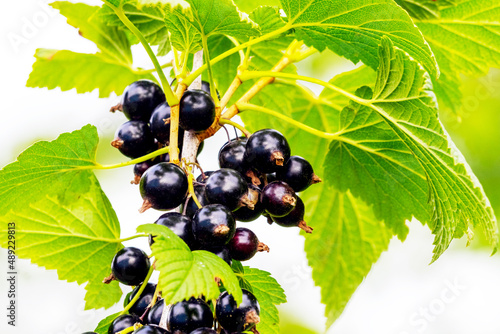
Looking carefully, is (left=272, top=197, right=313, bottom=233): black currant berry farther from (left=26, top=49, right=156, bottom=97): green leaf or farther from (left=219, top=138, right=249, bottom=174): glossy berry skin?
(left=26, top=49, right=156, bottom=97): green leaf

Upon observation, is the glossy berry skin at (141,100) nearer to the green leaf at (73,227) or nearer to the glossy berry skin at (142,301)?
the green leaf at (73,227)

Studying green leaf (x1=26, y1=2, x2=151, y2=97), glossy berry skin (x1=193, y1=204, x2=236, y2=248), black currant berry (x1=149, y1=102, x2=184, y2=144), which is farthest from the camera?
green leaf (x1=26, y1=2, x2=151, y2=97)

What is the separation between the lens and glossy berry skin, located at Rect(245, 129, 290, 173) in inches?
37.6

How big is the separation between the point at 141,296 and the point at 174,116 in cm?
32

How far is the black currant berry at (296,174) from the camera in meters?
1.00

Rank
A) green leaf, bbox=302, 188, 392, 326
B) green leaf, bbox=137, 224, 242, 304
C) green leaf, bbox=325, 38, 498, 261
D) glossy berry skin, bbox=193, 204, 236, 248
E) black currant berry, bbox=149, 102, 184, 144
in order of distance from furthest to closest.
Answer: green leaf, bbox=302, 188, 392, 326
black currant berry, bbox=149, 102, 184, 144
green leaf, bbox=325, 38, 498, 261
glossy berry skin, bbox=193, 204, 236, 248
green leaf, bbox=137, 224, 242, 304

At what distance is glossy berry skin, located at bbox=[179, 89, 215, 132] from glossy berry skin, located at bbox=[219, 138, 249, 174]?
3.0 inches

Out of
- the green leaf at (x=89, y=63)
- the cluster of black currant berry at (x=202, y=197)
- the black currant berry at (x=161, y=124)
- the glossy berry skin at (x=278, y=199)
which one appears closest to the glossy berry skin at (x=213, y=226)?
the cluster of black currant berry at (x=202, y=197)

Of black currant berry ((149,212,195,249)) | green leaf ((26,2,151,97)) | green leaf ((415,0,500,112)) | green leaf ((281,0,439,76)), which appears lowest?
black currant berry ((149,212,195,249))

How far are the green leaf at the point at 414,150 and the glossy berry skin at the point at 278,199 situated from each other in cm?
23

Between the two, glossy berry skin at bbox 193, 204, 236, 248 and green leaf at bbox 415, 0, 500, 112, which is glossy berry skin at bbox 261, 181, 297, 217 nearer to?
glossy berry skin at bbox 193, 204, 236, 248

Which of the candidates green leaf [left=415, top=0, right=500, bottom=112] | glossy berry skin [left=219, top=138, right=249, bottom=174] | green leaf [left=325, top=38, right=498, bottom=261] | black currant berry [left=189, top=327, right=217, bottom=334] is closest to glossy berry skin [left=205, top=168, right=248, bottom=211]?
glossy berry skin [left=219, top=138, right=249, bottom=174]

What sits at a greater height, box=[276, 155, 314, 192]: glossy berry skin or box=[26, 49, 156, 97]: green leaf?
box=[26, 49, 156, 97]: green leaf

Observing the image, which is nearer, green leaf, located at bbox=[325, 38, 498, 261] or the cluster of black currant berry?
the cluster of black currant berry
